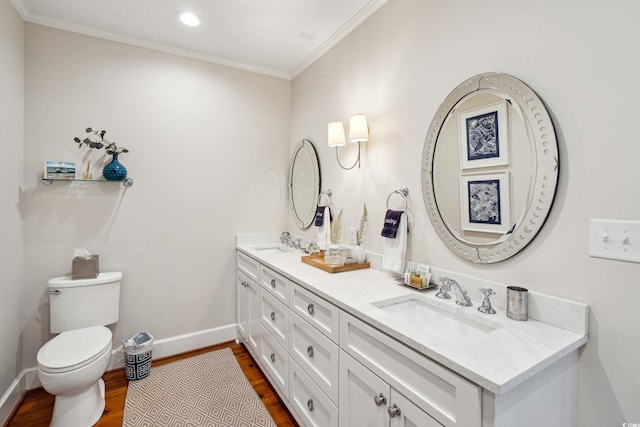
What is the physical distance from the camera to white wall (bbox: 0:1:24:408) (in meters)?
1.77

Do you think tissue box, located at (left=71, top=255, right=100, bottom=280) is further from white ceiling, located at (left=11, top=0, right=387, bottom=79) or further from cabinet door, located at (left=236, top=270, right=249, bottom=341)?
white ceiling, located at (left=11, top=0, right=387, bottom=79)

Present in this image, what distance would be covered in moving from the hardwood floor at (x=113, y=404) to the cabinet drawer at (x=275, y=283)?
2.29 feet

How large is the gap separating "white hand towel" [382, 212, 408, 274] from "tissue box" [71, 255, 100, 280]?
2058mm

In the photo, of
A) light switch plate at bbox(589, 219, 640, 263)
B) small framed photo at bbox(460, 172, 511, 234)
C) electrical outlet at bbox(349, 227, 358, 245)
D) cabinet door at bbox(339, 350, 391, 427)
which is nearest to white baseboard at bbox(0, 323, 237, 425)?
electrical outlet at bbox(349, 227, 358, 245)

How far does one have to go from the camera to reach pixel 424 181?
5.22 feet

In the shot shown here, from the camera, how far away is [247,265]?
2.53 metres

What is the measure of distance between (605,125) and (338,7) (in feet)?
5.50

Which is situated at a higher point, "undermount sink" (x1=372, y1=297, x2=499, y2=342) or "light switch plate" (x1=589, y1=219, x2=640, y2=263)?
"light switch plate" (x1=589, y1=219, x2=640, y2=263)

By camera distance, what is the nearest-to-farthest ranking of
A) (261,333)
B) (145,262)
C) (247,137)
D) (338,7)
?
1. (338,7)
2. (261,333)
3. (145,262)
4. (247,137)

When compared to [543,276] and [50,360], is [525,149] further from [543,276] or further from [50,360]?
[50,360]

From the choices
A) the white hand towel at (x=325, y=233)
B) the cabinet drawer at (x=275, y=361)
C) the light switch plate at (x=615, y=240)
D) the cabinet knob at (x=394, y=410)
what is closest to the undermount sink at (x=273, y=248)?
the white hand towel at (x=325, y=233)

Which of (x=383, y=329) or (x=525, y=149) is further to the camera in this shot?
(x=525, y=149)

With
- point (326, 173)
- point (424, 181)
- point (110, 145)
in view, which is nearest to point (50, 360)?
point (110, 145)

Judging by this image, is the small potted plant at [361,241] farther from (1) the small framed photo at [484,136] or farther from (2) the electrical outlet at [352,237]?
(1) the small framed photo at [484,136]
